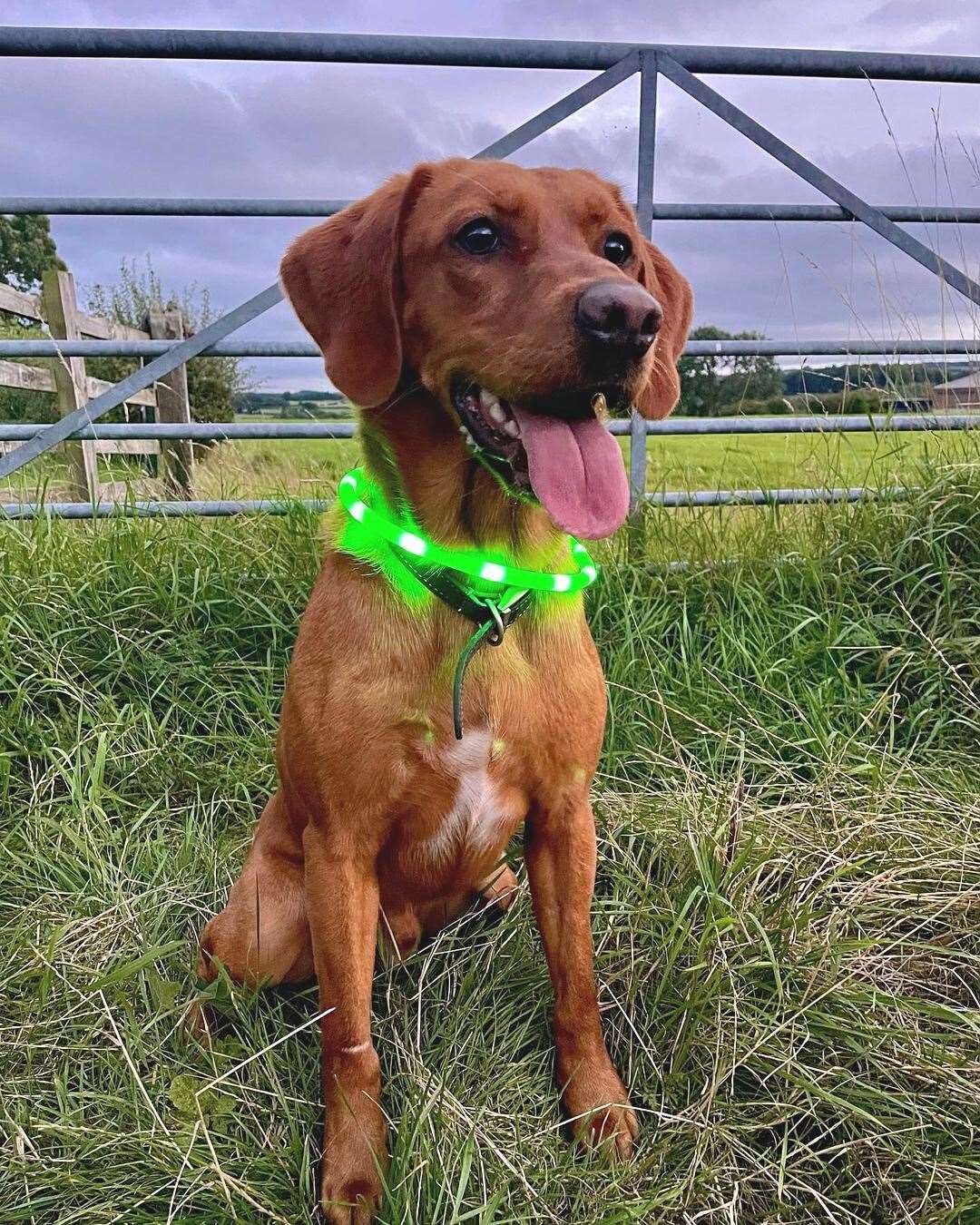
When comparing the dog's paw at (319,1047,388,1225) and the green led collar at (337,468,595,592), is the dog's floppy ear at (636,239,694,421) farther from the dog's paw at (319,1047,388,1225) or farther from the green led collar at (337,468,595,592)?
the dog's paw at (319,1047,388,1225)

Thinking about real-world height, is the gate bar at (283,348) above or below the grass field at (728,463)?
above

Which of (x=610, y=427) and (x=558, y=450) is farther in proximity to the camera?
(x=610, y=427)

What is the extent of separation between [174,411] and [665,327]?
384cm

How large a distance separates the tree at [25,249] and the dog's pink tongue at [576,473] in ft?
10.9

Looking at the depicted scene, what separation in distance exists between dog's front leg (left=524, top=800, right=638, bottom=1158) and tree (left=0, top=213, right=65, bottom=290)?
3581mm

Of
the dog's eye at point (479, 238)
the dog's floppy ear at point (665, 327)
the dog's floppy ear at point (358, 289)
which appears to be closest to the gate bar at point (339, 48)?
the dog's floppy ear at point (665, 327)

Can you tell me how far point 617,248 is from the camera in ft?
6.33

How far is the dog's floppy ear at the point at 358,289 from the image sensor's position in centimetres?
172

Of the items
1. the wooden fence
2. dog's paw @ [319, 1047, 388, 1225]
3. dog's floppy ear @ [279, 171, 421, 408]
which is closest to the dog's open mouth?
dog's floppy ear @ [279, 171, 421, 408]

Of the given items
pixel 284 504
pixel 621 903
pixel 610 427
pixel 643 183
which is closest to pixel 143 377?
pixel 284 504

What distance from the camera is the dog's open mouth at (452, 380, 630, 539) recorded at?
1.58 metres

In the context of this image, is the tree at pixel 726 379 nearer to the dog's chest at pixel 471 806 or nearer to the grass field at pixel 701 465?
the grass field at pixel 701 465

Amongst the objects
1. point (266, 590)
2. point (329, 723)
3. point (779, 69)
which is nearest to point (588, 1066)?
point (329, 723)

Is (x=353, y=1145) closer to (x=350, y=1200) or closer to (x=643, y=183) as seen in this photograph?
(x=350, y=1200)
